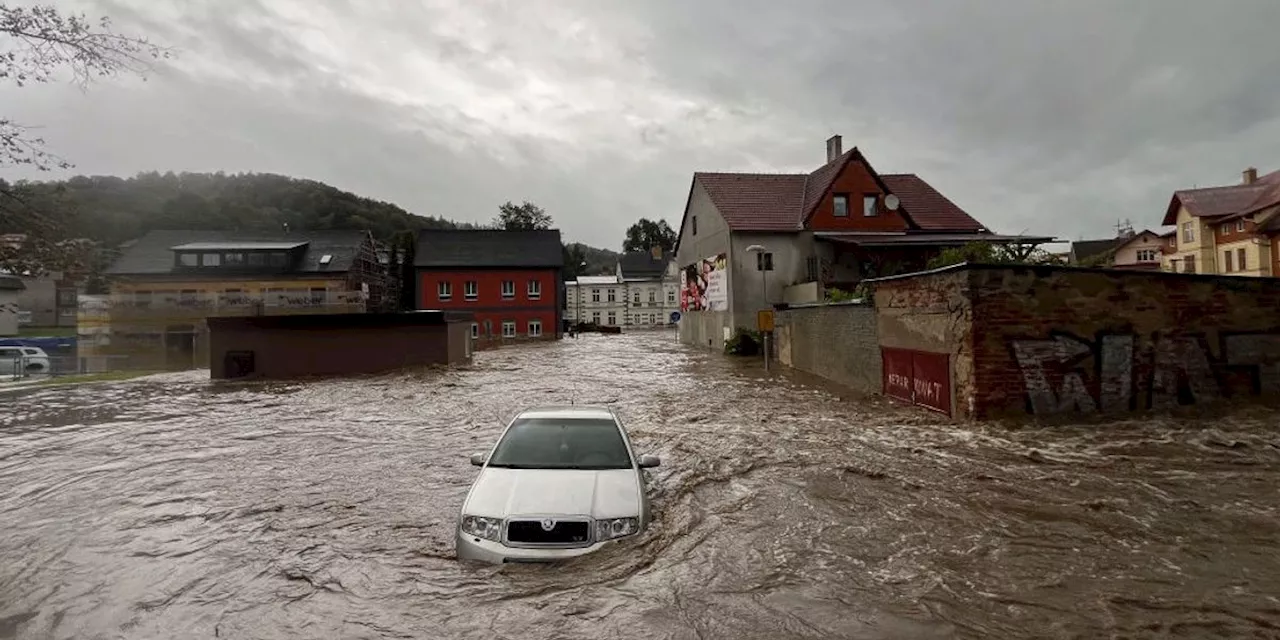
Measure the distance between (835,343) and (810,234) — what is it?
14.2 m

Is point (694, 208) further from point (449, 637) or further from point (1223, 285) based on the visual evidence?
point (449, 637)

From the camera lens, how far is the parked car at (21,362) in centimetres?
2785

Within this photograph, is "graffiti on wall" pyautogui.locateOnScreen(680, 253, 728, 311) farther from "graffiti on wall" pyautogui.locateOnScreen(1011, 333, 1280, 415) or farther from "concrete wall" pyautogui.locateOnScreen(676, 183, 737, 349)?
"graffiti on wall" pyautogui.locateOnScreen(1011, 333, 1280, 415)

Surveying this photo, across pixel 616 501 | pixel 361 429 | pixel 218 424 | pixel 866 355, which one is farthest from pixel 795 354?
pixel 616 501

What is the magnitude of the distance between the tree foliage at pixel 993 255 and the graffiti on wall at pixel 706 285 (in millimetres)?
11060

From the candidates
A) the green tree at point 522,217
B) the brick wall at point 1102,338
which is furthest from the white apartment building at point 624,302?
the brick wall at point 1102,338

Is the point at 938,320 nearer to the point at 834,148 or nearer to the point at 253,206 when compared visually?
the point at 834,148

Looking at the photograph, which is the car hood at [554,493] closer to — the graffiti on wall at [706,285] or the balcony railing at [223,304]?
the graffiti on wall at [706,285]

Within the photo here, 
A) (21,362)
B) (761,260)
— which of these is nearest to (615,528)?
(761,260)

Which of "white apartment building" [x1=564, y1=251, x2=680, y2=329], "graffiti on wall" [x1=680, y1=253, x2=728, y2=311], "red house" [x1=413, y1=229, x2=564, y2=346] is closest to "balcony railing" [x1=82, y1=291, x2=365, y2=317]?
"red house" [x1=413, y1=229, x2=564, y2=346]

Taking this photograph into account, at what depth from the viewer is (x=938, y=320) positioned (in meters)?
13.3

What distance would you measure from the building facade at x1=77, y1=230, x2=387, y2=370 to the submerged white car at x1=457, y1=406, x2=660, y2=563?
3783cm

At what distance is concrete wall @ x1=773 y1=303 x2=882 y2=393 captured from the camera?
17166 mm

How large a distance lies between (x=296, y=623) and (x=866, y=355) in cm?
1513
